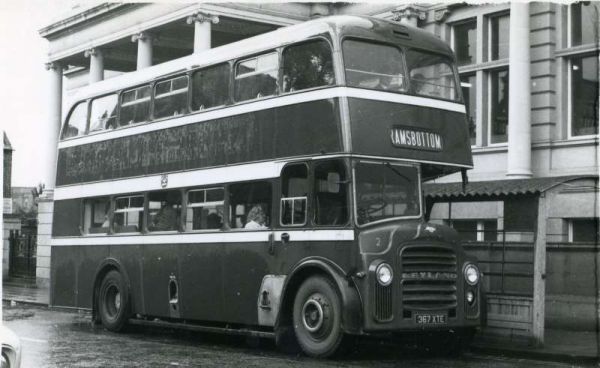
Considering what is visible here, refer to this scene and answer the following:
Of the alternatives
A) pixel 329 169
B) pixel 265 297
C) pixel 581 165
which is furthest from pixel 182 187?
pixel 581 165

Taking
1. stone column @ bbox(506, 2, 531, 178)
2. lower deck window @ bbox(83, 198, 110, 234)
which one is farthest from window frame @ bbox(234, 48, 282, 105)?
stone column @ bbox(506, 2, 531, 178)

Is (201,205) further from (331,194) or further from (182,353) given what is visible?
(331,194)

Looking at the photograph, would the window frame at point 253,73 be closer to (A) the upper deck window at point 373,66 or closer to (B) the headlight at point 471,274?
(A) the upper deck window at point 373,66

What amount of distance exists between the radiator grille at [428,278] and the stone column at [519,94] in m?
8.19

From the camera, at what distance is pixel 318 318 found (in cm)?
1150

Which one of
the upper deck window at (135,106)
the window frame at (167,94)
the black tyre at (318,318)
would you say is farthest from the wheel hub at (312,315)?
the upper deck window at (135,106)

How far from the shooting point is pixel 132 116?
51.5 feet

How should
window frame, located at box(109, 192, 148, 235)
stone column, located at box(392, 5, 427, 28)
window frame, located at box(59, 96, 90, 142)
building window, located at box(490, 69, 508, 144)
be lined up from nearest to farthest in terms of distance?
window frame, located at box(109, 192, 148, 235)
window frame, located at box(59, 96, 90, 142)
building window, located at box(490, 69, 508, 144)
stone column, located at box(392, 5, 427, 28)

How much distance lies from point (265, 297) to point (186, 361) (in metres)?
1.91

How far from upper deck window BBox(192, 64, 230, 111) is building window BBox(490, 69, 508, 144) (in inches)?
355

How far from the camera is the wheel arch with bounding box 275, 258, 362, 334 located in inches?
429

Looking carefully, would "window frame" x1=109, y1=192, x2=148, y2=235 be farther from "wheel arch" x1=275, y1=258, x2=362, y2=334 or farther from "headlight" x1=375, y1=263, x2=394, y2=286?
"headlight" x1=375, y1=263, x2=394, y2=286

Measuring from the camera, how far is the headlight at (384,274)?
36.0ft

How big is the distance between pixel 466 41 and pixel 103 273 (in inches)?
423
